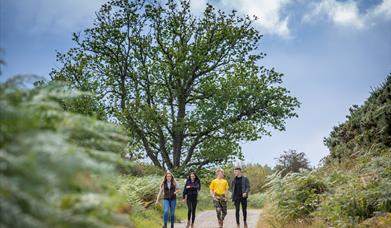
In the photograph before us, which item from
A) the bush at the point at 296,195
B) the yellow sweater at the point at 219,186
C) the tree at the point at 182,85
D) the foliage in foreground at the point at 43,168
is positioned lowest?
the foliage in foreground at the point at 43,168

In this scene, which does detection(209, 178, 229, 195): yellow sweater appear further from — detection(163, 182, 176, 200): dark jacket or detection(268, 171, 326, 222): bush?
detection(268, 171, 326, 222): bush

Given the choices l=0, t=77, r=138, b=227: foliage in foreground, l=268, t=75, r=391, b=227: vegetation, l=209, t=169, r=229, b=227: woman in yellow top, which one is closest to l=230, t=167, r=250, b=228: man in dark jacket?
l=209, t=169, r=229, b=227: woman in yellow top

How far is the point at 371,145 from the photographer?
53.0 ft

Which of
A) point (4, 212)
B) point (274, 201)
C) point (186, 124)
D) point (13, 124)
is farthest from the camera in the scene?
point (186, 124)

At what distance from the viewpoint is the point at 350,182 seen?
11.6 metres

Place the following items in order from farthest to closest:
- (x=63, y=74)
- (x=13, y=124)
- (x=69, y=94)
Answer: (x=63, y=74) < (x=69, y=94) < (x=13, y=124)

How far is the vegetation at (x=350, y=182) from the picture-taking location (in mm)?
10250

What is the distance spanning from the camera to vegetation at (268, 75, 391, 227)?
404 inches

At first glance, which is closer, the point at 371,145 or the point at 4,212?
the point at 4,212

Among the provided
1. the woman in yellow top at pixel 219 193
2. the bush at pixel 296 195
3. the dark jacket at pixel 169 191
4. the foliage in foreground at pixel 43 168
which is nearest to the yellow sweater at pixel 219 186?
the woman in yellow top at pixel 219 193

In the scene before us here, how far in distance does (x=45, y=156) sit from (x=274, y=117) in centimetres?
2959

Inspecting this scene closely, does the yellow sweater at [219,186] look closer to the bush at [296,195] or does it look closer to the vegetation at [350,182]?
the vegetation at [350,182]

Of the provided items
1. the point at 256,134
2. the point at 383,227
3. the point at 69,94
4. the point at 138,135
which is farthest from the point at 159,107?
the point at 69,94

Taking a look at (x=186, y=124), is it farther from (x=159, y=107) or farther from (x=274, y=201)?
(x=274, y=201)
